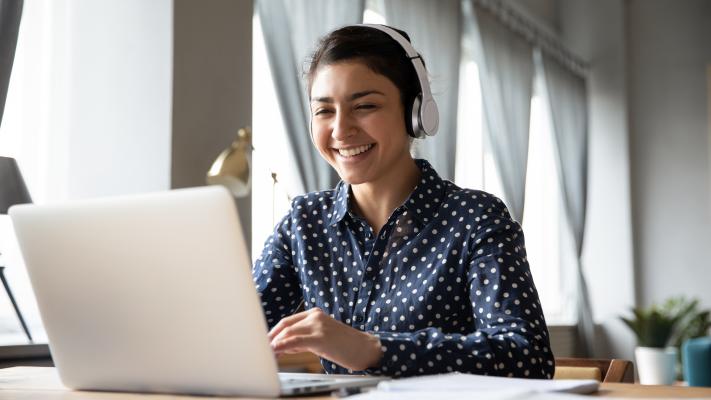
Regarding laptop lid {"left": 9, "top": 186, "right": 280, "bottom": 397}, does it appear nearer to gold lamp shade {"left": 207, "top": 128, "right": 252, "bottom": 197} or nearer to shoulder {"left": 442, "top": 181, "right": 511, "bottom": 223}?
shoulder {"left": 442, "top": 181, "right": 511, "bottom": 223}

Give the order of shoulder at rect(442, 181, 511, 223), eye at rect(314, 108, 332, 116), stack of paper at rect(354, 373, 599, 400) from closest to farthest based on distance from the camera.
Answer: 1. stack of paper at rect(354, 373, 599, 400)
2. shoulder at rect(442, 181, 511, 223)
3. eye at rect(314, 108, 332, 116)

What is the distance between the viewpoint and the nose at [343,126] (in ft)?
5.24

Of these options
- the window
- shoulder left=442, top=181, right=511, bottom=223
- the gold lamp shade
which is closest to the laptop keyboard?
shoulder left=442, top=181, right=511, bottom=223

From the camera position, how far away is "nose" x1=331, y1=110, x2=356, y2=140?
160 cm

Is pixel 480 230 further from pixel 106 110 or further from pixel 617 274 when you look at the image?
pixel 617 274

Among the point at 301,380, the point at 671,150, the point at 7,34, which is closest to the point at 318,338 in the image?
the point at 301,380

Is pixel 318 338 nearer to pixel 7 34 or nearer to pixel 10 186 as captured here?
pixel 10 186

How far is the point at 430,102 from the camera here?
169 cm

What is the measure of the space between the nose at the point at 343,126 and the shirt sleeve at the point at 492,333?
12.0 inches

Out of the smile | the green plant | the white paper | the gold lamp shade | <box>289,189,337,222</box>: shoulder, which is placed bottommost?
the green plant

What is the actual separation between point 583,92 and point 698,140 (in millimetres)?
937

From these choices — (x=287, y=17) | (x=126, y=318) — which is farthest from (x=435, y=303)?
(x=287, y=17)

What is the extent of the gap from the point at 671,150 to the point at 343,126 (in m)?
5.68

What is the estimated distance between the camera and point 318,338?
3.52 feet
